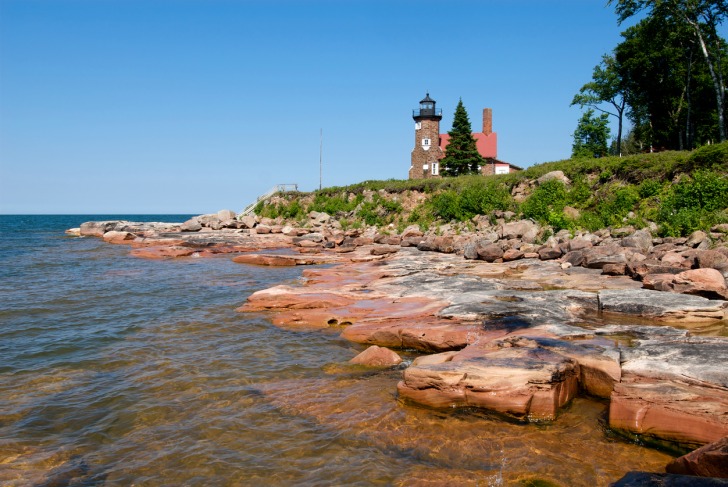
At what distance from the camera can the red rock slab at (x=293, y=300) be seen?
37.3ft

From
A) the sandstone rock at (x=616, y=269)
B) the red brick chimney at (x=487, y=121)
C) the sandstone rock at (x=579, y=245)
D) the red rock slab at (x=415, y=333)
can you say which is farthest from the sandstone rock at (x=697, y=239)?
the red brick chimney at (x=487, y=121)

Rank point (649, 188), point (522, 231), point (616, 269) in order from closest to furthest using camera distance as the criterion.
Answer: point (616, 269) < point (649, 188) < point (522, 231)

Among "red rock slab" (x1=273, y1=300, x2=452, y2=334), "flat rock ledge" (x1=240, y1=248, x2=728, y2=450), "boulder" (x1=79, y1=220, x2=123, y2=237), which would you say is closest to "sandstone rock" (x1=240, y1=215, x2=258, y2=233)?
"boulder" (x1=79, y1=220, x2=123, y2=237)

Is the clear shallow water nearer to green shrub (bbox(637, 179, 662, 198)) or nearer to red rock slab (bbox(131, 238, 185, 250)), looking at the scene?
green shrub (bbox(637, 179, 662, 198))

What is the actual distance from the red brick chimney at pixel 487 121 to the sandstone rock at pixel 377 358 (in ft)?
203

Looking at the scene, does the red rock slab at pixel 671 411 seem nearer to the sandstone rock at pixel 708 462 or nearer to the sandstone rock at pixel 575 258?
the sandstone rock at pixel 708 462

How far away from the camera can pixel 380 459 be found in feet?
16.2

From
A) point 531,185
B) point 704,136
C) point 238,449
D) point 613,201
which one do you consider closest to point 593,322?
point 238,449

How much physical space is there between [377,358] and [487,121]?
6329 centimetres

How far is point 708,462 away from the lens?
3760mm

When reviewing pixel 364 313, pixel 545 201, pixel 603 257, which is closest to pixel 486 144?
pixel 545 201

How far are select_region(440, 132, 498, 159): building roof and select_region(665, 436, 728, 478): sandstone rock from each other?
59144 mm

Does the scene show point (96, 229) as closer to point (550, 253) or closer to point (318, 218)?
point (318, 218)

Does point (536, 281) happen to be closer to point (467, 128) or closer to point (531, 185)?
point (531, 185)
